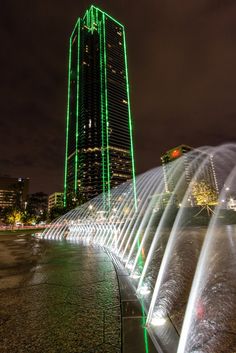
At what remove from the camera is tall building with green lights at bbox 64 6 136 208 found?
117938 mm

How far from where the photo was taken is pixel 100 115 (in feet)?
389

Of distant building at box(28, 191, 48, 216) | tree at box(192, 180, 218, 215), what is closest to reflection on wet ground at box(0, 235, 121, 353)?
tree at box(192, 180, 218, 215)

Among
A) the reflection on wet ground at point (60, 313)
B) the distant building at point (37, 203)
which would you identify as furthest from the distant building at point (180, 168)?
the reflection on wet ground at point (60, 313)

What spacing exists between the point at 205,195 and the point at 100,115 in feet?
284

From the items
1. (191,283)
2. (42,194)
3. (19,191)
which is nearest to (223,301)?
(191,283)

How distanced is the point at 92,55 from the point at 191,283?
5632 inches

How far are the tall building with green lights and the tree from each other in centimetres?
6491

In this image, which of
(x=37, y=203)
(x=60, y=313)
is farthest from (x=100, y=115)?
(x=60, y=313)

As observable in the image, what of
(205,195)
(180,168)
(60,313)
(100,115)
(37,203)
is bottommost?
(60,313)

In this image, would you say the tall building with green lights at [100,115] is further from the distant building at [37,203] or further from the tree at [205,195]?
the tree at [205,195]

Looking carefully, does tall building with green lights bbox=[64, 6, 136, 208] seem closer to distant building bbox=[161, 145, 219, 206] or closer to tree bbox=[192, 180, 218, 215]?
distant building bbox=[161, 145, 219, 206]

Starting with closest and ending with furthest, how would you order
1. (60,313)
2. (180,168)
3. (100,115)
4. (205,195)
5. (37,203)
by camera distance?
(60,313), (205,195), (37,203), (180,168), (100,115)

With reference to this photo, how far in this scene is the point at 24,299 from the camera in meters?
4.38

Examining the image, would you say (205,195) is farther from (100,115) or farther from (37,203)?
(100,115)
